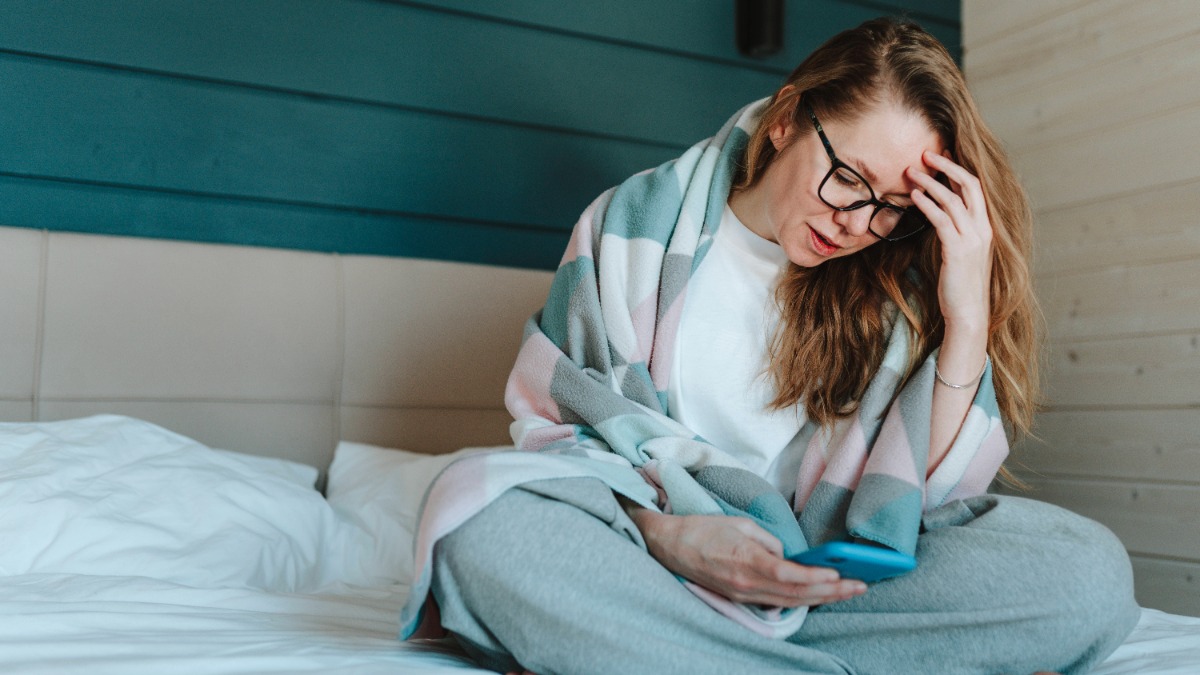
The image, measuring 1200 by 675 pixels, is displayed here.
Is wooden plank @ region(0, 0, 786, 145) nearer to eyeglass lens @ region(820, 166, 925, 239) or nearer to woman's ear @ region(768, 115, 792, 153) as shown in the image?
woman's ear @ region(768, 115, 792, 153)

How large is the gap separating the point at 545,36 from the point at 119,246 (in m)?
0.97

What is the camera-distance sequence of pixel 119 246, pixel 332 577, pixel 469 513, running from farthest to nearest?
1. pixel 119 246
2. pixel 332 577
3. pixel 469 513

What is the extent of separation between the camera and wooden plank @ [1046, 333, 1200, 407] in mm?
1938

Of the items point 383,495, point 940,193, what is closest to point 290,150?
point 383,495

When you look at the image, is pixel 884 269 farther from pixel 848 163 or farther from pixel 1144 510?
pixel 1144 510

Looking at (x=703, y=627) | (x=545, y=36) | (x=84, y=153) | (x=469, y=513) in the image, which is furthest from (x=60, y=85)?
(x=703, y=627)

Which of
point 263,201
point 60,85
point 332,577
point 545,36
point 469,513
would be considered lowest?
point 332,577

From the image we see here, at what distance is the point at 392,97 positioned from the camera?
81.7 inches

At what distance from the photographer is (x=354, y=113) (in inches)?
80.7

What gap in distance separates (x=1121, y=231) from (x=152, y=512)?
1864 mm

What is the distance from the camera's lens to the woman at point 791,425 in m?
1.01

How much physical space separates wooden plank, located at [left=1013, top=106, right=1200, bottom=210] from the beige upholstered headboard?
1139 millimetres


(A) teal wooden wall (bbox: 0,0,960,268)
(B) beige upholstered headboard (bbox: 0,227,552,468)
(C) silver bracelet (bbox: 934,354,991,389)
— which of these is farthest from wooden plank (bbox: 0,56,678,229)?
(C) silver bracelet (bbox: 934,354,991,389)

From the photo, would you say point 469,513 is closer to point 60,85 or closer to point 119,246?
point 119,246
